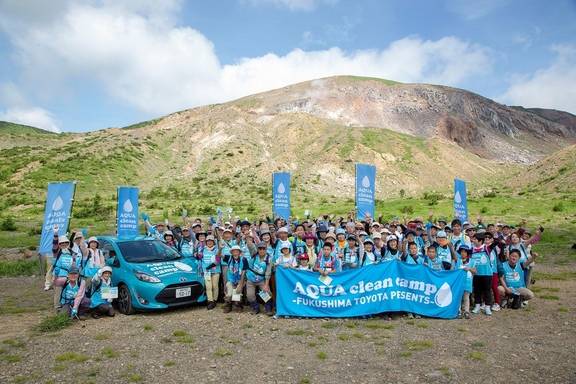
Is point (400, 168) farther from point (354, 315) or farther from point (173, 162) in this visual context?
point (354, 315)

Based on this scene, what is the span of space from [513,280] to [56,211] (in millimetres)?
12367

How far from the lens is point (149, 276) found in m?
9.70

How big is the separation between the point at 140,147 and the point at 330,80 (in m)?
48.4

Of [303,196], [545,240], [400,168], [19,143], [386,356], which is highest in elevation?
[19,143]

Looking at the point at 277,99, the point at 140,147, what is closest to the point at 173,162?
the point at 140,147

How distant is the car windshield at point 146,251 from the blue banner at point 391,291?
3622 millimetres

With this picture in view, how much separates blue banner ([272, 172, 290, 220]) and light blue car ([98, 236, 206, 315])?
6980mm

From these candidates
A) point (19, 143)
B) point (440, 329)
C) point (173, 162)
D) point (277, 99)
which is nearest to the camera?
point (440, 329)

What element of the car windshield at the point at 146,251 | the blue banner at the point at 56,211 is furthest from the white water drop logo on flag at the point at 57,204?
the car windshield at the point at 146,251

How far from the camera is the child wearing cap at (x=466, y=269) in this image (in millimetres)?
9633

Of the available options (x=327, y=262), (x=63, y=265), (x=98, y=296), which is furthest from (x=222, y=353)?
(x=63, y=265)

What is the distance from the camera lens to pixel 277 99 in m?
92.0

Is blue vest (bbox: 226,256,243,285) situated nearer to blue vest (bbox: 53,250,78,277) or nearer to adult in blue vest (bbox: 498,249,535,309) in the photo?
A: blue vest (bbox: 53,250,78,277)

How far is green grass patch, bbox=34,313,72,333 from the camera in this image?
28.9 ft
